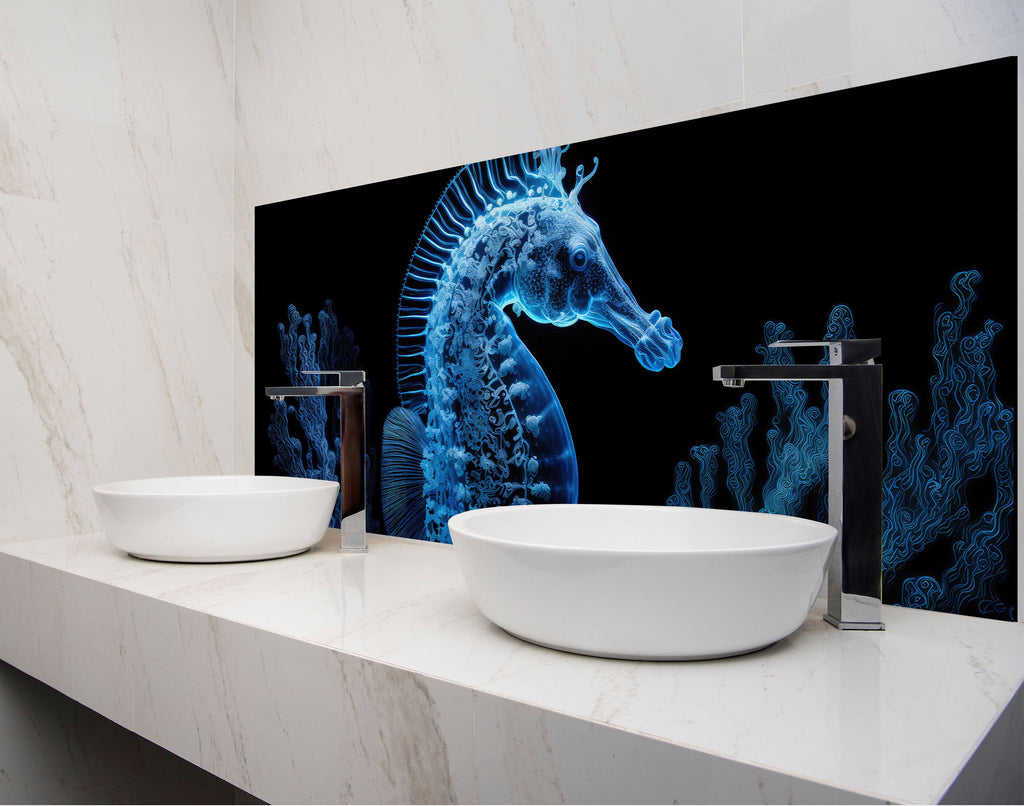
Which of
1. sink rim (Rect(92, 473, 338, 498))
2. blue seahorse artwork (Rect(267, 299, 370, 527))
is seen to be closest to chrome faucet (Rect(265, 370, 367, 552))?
sink rim (Rect(92, 473, 338, 498))

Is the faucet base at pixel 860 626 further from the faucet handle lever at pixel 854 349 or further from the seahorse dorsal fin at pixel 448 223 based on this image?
the seahorse dorsal fin at pixel 448 223

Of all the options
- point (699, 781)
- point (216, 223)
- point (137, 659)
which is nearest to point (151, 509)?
point (137, 659)

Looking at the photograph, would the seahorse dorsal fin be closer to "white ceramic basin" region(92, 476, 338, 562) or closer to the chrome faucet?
the chrome faucet

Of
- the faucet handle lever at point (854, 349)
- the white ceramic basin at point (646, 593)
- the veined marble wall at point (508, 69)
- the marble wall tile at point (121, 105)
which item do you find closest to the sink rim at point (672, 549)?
the white ceramic basin at point (646, 593)

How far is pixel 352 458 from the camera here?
5.45ft

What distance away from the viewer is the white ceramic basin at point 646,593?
33.9 inches

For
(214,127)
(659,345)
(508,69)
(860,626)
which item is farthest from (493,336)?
(214,127)

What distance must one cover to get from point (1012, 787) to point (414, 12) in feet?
5.69

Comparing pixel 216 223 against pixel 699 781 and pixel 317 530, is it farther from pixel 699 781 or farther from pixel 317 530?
pixel 699 781

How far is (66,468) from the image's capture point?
5.90ft

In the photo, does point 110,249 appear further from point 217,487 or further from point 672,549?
point 672,549

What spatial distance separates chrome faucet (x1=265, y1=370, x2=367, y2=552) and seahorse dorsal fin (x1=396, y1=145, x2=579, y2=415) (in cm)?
12

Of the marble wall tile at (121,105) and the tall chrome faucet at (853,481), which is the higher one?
the marble wall tile at (121,105)

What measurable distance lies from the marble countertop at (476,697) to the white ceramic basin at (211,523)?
67 mm
